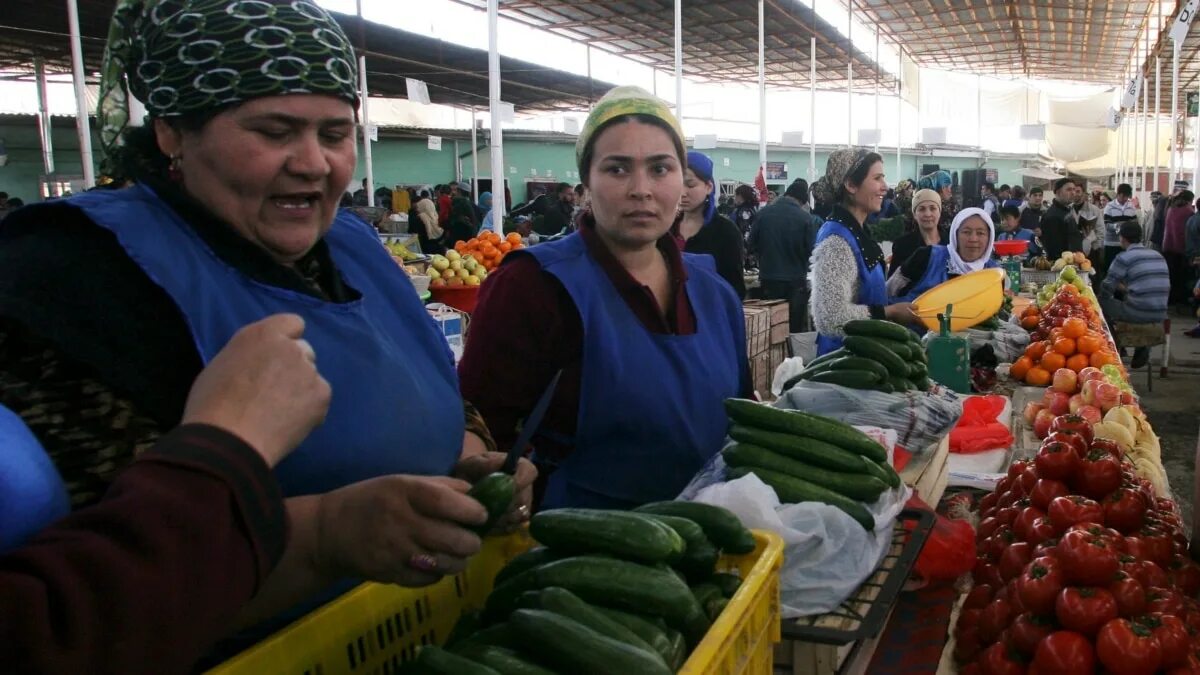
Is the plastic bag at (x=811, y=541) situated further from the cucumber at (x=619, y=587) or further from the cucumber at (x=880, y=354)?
the cucumber at (x=880, y=354)

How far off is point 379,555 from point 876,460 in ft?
4.61

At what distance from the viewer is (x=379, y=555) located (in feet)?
3.70

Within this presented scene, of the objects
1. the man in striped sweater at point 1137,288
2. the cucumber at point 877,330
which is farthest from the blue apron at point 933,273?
the man in striped sweater at point 1137,288

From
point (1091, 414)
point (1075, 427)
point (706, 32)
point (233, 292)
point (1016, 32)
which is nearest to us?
point (233, 292)

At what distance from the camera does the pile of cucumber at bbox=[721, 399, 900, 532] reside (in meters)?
1.91

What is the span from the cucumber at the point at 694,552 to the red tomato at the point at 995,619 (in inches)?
44.8

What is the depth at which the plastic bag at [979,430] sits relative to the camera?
3.70 meters

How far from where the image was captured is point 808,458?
2037 mm

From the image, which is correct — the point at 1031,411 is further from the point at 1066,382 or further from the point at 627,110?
the point at 627,110

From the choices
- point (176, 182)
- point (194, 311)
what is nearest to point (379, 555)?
point (194, 311)

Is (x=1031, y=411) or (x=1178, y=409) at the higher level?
(x=1031, y=411)

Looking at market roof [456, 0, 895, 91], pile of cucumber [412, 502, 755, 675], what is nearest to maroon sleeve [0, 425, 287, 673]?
pile of cucumber [412, 502, 755, 675]

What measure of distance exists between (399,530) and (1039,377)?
15.6 feet

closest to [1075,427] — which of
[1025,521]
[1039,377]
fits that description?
[1025,521]
